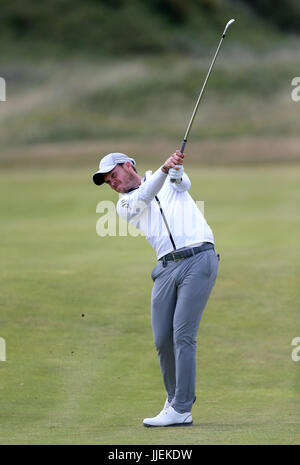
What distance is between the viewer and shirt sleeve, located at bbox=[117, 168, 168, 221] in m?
5.91

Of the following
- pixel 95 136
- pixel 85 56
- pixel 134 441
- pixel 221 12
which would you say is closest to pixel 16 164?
pixel 95 136

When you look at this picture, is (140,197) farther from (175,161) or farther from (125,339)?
(125,339)

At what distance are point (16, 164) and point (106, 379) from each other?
1256 inches

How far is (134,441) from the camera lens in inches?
215

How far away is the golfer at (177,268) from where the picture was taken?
6121 mm

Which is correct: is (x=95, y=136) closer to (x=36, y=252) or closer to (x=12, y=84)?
(x=12, y=84)

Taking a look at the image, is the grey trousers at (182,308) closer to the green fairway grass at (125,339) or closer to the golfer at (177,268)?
the golfer at (177,268)

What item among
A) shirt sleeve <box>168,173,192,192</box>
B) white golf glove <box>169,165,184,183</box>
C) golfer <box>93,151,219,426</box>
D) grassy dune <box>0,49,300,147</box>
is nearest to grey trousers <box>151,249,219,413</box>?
golfer <box>93,151,219,426</box>

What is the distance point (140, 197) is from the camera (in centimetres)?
600

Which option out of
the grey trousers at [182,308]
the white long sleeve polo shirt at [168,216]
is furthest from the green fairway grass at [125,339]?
the white long sleeve polo shirt at [168,216]

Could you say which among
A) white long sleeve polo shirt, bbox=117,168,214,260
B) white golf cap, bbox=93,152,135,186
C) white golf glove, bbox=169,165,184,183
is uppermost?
white golf cap, bbox=93,152,135,186

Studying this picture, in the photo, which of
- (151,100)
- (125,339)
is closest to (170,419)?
(125,339)

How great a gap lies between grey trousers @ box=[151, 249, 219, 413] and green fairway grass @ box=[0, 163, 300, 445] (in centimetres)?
31

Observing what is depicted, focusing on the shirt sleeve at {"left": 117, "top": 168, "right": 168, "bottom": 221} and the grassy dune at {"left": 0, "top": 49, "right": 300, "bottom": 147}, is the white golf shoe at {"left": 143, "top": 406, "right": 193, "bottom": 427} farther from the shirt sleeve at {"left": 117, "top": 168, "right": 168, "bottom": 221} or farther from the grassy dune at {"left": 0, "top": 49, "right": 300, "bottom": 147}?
the grassy dune at {"left": 0, "top": 49, "right": 300, "bottom": 147}
